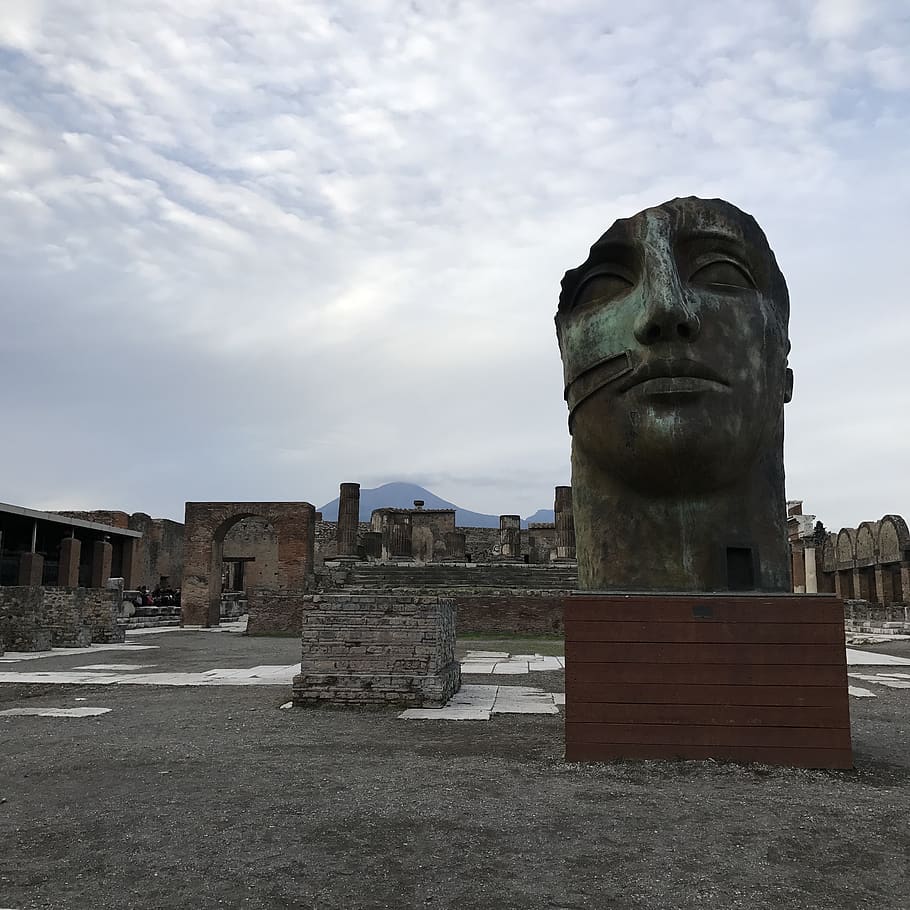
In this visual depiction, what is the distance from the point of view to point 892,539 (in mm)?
24609

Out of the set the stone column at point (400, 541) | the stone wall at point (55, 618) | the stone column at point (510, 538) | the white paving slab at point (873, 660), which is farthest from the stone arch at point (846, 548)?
the stone wall at point (55, 618)

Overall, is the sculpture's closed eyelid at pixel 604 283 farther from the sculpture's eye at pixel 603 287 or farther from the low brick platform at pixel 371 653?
the low brick platform at pixel 371 653

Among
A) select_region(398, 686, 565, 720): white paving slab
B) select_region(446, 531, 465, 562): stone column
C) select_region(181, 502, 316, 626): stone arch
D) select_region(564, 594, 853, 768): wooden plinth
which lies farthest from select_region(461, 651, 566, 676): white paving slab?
select_region(446, 531, 465, 562): stone column

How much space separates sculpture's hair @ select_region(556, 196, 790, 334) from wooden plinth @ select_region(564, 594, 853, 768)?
2184 mm

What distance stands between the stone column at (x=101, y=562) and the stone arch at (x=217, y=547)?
8.26 metres

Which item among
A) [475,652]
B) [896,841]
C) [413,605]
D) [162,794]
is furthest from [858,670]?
[162,794]

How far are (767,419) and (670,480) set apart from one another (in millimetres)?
835

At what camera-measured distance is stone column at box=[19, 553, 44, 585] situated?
2516 cm

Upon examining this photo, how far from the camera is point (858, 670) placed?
11.6 m

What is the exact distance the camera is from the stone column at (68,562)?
2741 cm

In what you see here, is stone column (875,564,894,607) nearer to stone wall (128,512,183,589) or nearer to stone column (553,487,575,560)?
stone column (553,487,575,560)

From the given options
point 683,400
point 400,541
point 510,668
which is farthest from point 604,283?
point 400,541

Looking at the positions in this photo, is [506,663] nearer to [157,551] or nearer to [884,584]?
[884,584]

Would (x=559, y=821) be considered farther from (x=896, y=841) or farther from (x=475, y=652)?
(x=475, y=652)
